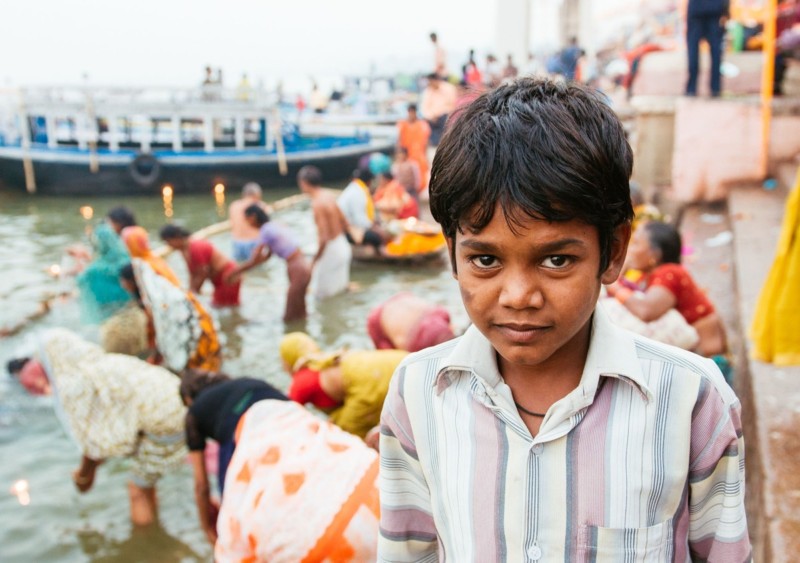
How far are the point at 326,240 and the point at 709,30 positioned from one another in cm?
465

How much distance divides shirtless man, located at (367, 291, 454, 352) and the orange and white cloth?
1.32 metres

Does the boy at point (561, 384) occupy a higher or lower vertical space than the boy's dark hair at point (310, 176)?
higher

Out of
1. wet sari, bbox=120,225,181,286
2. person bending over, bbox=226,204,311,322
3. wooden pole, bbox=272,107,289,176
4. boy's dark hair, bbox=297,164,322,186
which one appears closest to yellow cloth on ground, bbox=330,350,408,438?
wet sari, bbox=120,225,181,286

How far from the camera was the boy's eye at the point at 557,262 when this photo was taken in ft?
3.69

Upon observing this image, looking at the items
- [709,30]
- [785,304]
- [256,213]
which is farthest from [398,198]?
[785,304]

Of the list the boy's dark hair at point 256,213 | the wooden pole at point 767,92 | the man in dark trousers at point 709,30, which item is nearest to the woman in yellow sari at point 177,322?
the boy's dark hair at point 256,213

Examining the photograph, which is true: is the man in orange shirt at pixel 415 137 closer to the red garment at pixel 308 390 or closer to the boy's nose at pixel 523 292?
the red garment at pixel 308 390

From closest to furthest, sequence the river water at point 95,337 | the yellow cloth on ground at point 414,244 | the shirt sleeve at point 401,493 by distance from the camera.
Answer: the shirt sleeve at point 401,493 < the river water at point 95,337 < the yellow cloth on ground at point 414,244

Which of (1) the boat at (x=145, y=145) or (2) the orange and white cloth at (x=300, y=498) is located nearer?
(2) the orange and white cloth at (x=300, y=498)

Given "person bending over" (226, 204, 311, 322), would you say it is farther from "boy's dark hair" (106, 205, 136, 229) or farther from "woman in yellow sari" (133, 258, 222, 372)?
"woman in yellow sari" (133, 258, 222, 372)

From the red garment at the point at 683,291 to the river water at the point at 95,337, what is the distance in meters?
2.73

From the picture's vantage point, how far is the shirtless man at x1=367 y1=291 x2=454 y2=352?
13.2 feet

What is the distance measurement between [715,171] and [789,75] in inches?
88.3

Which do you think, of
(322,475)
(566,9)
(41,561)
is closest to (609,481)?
(322,475)
